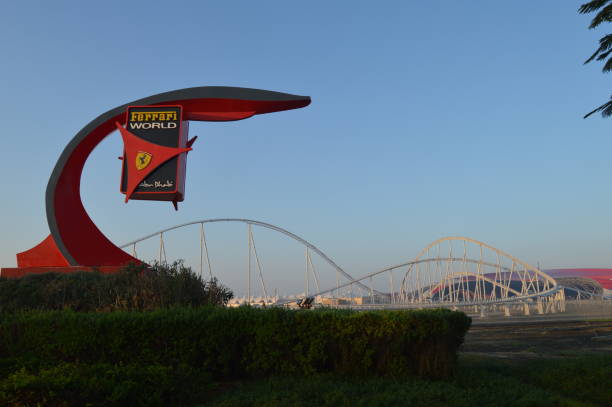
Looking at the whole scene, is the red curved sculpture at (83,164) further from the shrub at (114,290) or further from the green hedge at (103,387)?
the green hedge at (103,387)

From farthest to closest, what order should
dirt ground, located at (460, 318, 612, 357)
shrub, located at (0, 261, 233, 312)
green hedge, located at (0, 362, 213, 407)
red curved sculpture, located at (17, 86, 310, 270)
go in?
red curved sculpture, located at (17, 86, 310, 270), dirt ground, located at (460, 318, 612, 357), shrub, located at (0, 261, 233, 312), green hedge, located at (0, 362, 213, 407)

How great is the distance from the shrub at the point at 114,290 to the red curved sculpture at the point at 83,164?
2934 mm

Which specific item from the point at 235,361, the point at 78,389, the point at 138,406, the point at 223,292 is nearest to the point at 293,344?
the point at 235,361

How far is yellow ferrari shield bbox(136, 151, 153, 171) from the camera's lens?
17500 millimetres

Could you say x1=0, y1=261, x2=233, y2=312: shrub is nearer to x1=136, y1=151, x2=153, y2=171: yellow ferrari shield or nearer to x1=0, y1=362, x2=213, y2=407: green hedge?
x1=136, y1=151, x2=153, y2=171: yellow ferrari shield

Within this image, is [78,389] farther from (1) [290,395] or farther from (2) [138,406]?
(1) [290,395]

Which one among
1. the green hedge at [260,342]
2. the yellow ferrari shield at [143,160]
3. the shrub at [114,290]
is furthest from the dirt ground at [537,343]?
the yellow ferrari shield at [143,160]

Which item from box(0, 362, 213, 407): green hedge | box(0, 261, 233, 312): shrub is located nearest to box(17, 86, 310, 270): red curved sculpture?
box(0, 261, 233, 312): shrub

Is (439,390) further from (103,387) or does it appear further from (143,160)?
(143,160)

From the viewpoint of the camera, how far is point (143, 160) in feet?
57.5

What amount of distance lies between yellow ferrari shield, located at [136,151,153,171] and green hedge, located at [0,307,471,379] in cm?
888

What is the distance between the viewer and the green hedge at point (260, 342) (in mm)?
8914

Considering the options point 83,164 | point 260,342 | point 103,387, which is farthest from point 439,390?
point 83,164

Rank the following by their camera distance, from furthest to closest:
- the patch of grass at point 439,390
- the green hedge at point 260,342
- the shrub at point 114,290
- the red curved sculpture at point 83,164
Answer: the red curved sculpture at point 83,164 → the shrub at point 114,290 → the green hedge at point 260,342 → the patch of grass at point 439,390
